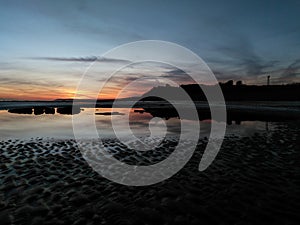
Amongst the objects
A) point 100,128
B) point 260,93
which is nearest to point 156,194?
point 100,128

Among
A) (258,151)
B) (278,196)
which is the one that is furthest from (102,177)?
(258,151)

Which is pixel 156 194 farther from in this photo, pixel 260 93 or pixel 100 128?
pixel 260 93

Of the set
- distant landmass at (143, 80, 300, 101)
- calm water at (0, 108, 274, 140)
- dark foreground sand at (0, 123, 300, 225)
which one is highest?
distant landmass at (143, 80, 300, 101)

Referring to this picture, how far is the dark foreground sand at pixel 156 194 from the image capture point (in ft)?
24.2

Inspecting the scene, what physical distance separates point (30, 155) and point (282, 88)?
173970mm

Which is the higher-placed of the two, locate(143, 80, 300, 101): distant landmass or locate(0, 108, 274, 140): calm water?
locate(143, 80, 300, 101): distant landmass

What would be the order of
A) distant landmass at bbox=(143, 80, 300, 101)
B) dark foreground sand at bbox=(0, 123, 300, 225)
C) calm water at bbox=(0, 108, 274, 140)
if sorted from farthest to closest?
1. distant landmass at bbox=(143, 80, 300, 101)
2. calm water at bbox=(0, 108, 274, 140)
3. dark foreground sand at bbox=(0, 123, 300, 225)

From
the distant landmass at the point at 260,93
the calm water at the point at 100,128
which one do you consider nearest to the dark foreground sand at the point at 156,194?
the calm water at the point at 100,128

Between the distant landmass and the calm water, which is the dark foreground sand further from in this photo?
the distant landmass

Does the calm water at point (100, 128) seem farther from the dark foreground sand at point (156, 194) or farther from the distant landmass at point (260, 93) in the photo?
the distant landmass at point (260, 93)

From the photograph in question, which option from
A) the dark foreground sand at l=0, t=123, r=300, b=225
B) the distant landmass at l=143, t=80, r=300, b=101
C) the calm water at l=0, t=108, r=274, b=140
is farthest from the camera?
the distant landmass at l=143, t=80, r=300, b=101

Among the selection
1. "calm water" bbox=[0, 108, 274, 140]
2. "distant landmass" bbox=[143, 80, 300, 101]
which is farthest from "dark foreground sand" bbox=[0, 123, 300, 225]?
"distant landmass" bbox=[143, 80, 300, 101]

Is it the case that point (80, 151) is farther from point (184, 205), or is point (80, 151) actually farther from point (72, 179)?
point (184, 205)

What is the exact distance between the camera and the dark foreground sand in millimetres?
7371
